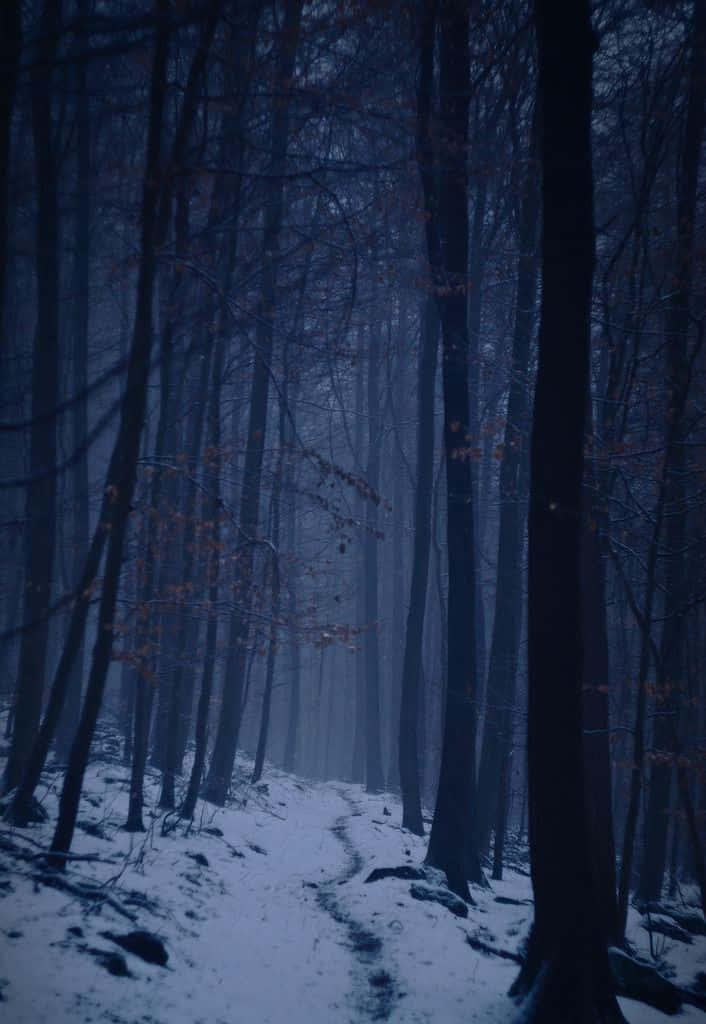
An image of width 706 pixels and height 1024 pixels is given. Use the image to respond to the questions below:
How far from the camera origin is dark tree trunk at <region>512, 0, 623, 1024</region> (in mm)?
5852

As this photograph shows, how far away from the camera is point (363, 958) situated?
7477 millimetres

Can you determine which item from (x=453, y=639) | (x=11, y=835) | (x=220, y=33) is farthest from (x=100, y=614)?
(x=220, y=33)

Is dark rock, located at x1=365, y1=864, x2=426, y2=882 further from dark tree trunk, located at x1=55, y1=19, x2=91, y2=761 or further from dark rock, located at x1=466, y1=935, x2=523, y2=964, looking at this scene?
dark tree trunk, located at x1=55, y1=19, x2=91, y2=761

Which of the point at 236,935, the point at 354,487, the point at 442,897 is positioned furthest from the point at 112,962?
the point at 354,487

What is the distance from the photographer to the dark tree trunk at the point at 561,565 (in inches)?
230

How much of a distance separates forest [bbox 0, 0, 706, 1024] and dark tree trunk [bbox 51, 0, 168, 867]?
0.04 metres

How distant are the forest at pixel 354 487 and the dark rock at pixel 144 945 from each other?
0.10ft

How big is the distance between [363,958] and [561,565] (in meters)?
4.76

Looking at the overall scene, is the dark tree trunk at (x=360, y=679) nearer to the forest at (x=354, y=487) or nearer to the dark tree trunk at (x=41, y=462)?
the forest at (x=354, y=487)

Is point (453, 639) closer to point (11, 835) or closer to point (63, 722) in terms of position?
point (11, 835)

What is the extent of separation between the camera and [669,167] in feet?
40.0

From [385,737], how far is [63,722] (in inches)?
1092

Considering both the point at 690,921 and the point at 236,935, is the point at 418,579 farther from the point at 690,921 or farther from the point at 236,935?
the point at 236,935

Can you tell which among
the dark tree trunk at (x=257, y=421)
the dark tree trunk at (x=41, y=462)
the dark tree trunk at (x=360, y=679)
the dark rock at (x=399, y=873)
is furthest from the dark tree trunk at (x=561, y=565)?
the dark tree trunk at (x=360, y=679)
